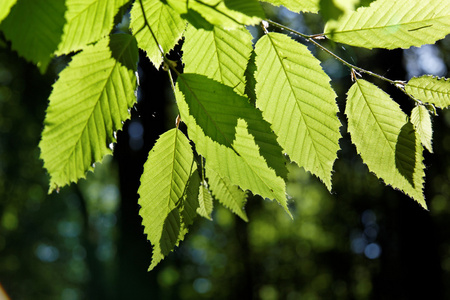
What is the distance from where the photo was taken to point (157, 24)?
0.55m

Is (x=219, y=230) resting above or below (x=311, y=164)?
below

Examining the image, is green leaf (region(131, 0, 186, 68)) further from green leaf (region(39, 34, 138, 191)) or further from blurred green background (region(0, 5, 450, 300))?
blurred green background (region(0, 5, 450, 300))

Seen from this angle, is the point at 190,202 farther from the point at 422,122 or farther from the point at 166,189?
the point at 422,122

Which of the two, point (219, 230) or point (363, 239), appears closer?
point (363, 239)

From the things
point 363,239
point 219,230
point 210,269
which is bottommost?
point 210,269

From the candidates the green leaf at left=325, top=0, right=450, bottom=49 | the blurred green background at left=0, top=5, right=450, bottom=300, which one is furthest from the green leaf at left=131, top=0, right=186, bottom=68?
the blurred green background at left=0, top=5, right=450, bottom=300

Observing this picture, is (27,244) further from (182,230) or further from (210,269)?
(182,230)

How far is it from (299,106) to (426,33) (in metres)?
0.20

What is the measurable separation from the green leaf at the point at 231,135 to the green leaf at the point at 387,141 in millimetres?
136

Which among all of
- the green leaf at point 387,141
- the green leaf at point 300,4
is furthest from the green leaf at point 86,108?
A: the green leaf at point 387,141

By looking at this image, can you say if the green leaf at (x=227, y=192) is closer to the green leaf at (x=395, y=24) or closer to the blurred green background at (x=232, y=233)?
the green leaf at (x=395, y=24)

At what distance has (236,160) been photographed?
1.85 feet

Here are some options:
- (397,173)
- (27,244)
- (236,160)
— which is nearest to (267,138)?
(236,160)

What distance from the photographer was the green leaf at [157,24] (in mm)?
534
